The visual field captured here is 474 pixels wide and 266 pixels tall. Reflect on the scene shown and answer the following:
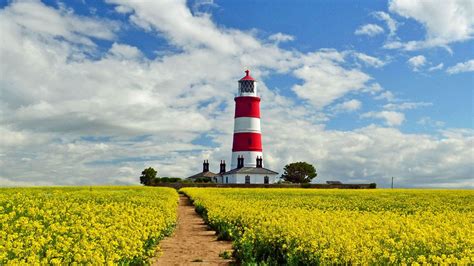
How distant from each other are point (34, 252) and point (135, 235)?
3.49m

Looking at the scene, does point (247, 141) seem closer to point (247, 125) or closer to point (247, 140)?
point (247, 140)

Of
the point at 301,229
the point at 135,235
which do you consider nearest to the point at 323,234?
the point at 301,229

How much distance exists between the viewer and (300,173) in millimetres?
111750

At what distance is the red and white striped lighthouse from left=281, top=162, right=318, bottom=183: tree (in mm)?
26721

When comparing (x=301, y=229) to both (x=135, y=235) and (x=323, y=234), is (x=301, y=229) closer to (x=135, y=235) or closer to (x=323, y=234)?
(x=323, y=234)

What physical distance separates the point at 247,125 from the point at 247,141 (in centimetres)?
271

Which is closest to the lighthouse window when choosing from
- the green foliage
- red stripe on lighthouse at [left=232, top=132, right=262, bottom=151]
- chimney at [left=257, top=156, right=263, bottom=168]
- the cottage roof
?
red stripe on lighthouse at [left=232, top=132, right=262, bottom=151]

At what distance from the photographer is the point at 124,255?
1154 cm

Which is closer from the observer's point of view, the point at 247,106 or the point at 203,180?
the point at 247,106

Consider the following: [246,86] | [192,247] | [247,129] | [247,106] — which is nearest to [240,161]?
[247,129]

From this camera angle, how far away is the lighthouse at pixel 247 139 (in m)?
84.4

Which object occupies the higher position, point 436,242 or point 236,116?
point 236,116

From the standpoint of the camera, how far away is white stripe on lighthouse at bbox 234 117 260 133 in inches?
3314

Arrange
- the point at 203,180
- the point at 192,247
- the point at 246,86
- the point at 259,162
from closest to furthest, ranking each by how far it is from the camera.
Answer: the point at 192,247
the point at 259,162
the point at 246,86
the point at 203,180
